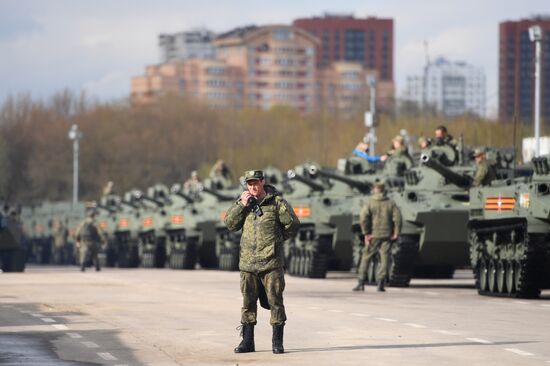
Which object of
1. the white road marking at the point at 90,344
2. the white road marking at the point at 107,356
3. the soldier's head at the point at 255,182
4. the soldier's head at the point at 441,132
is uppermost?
the soldier's head at the point at 441,132

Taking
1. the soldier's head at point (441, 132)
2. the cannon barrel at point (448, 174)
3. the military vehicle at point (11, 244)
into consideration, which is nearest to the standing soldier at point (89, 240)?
the military vehicle at point (11, 244)

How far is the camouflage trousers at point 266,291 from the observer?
58.6ft

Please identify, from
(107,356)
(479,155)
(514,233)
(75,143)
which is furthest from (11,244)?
(75,143)

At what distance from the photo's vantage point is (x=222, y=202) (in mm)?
52531

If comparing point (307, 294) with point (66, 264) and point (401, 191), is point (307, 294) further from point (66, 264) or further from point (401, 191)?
point (66, 264)

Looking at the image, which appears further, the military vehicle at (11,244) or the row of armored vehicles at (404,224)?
the military vehicle at (11,244)

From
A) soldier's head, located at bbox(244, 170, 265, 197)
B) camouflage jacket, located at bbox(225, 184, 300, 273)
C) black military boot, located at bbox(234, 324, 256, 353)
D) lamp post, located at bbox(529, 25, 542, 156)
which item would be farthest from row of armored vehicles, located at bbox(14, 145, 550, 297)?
black military boot, located at bbox(234, 324, 256, 353)

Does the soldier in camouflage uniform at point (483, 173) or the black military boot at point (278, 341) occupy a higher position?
the soldier in camouflage uniform at point (483, 173)

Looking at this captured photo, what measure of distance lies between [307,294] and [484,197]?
3.30 m

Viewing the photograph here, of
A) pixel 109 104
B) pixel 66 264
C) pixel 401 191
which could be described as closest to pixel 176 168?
pixel 109 104

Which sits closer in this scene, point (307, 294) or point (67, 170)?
point (307, 294)

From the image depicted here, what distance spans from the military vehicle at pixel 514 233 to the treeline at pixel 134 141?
2864 inches

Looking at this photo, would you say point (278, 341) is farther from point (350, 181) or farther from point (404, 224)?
point (350, 181)

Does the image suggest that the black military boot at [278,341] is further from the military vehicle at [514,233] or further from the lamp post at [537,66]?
the lamp post at [537,66]
